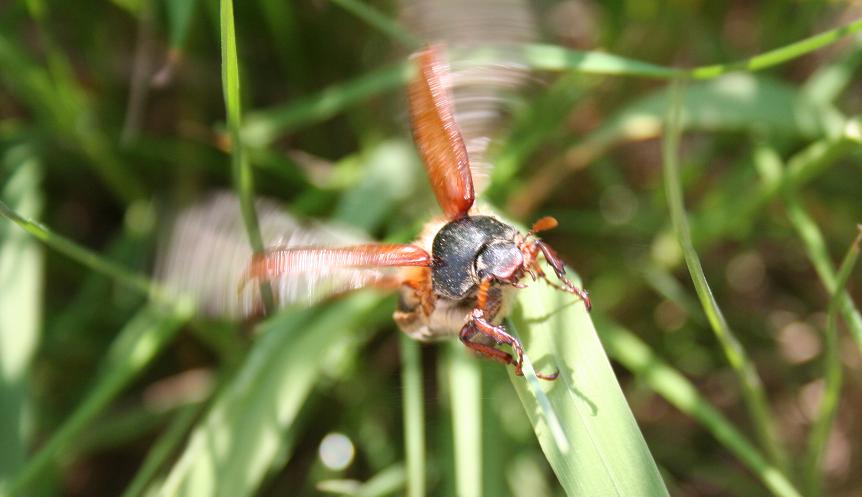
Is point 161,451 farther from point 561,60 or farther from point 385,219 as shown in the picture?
point 561,60

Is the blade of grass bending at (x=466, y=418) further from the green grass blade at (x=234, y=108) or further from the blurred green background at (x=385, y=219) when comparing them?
the green grass blade at (x=234, y=108)

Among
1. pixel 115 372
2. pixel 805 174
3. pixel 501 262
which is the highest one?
pixel 805 174

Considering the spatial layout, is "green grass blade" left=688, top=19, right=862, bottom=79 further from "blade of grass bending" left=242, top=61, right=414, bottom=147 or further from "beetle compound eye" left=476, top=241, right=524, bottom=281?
"blade of grass bending" left=242, top=61, right=414, bottom=147

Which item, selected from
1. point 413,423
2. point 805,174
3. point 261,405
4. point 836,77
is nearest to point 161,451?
point 261,405

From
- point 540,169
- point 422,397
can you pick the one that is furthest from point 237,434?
point 540,169

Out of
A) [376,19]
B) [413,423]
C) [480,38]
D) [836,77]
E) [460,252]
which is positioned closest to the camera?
[460,252]

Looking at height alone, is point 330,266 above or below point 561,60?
below

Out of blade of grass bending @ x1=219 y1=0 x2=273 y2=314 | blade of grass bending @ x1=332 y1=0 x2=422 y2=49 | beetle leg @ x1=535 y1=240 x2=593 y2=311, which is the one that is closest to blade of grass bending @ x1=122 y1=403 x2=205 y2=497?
blade of grass bending @ x1=219 y1=0 x2=273 y2=314
